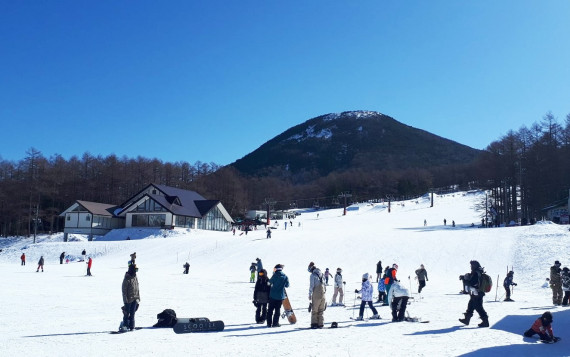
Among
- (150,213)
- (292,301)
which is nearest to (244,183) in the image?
(150,213)

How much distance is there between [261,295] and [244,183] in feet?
357

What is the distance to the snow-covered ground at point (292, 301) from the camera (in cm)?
921

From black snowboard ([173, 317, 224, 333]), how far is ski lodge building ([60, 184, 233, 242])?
169 ft

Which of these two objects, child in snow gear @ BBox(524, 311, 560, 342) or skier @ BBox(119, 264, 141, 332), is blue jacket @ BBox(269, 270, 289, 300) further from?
child in snow gear @ BBox(524, 311, 560, 342)

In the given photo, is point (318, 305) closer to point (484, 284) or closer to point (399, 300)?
point (399, 300)

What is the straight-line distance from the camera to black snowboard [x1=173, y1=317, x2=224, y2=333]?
35.0 feet

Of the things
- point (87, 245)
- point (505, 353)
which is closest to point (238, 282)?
point (505, 353)

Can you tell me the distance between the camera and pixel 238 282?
1043 inches

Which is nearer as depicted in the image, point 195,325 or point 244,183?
point 195,325

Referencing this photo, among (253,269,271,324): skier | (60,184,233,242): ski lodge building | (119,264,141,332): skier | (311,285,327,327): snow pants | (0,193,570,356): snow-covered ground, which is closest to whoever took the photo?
(0,193,570,356): snow-covered ground

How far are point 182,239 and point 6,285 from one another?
2704 centimetres

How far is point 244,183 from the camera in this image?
120625 millimetres

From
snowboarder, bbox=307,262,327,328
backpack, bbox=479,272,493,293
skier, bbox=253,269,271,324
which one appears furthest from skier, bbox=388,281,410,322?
skier, bbox=253,269,271,324

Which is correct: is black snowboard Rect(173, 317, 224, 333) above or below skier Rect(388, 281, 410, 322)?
below
